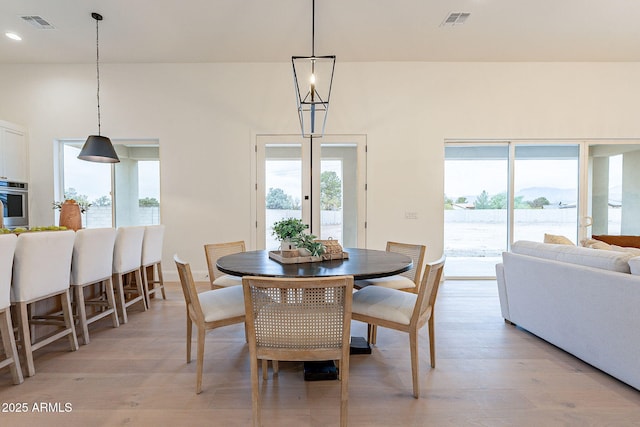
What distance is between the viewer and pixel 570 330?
2209 mm

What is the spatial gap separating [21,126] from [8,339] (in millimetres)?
3911

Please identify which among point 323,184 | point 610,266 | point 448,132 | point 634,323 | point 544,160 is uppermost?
point 448,132

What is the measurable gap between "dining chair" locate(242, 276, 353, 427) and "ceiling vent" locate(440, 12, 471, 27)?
3416mm

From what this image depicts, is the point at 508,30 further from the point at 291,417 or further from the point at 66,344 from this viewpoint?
the point at 66,344

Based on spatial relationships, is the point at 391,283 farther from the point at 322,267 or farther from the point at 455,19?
the point at 455,19

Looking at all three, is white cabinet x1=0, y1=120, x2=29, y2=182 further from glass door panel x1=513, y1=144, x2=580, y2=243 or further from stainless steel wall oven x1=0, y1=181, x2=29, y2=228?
glass door panel x1=513, y1=144, x2=580, y2=243

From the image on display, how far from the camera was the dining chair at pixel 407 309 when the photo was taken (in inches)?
68.3

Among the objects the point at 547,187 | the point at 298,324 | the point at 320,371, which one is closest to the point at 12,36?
the point at 298,324

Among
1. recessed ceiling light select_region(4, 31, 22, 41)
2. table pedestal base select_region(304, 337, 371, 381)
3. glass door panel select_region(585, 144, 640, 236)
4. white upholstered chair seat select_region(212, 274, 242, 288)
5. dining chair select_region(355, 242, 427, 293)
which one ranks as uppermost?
recessed ceiling light select_region(4, 31, 22, 41)

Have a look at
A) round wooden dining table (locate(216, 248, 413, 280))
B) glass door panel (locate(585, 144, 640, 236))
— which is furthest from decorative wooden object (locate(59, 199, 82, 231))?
glass door panel (locate(585, 144, 640, 236))

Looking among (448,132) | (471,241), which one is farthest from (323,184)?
(471,241)

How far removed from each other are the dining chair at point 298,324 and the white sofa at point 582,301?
1.72 m

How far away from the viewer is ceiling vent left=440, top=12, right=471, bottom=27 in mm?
3326

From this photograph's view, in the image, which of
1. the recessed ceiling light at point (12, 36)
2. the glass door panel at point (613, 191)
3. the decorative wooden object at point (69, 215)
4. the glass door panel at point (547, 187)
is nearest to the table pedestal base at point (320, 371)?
the decorative wooden object at point (69, 215)
